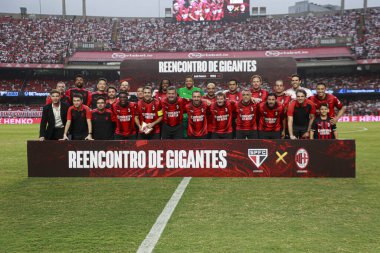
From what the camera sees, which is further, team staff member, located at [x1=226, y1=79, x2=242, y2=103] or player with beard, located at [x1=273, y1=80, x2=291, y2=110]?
team staff member, located at [x1=226, y1=79, x2=242, y2=103]

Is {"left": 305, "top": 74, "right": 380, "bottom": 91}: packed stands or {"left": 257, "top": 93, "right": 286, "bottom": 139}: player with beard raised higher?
{"left": 305, "top": 74, "right": 380, "bottom": 91}: packed stands

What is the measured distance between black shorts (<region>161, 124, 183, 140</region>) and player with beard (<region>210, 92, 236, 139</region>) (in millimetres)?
830

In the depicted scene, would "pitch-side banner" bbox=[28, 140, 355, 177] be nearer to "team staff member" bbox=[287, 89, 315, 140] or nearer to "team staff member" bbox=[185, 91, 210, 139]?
"team staff member" bbox=[185, 91, 210, 139]

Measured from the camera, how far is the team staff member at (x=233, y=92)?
9962mm

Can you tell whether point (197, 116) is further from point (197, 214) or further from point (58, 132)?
point (197, 214)

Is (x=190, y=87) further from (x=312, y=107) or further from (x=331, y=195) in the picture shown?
(x=331, y=195)

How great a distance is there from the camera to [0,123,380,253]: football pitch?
14.0 ft

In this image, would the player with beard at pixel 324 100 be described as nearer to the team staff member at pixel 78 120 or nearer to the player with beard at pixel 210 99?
the player with beard at pixel 210 99

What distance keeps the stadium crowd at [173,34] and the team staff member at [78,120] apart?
43.8 metres

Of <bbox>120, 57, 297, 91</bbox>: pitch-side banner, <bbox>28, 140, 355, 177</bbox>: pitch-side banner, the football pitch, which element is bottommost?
the football pitch

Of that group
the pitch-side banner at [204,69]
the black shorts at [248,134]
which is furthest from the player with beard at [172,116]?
the pitch-side banner at [204,69]

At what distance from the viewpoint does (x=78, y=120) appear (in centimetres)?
938

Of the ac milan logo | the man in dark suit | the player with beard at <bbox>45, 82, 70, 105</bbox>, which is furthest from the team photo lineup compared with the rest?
the ac milan logo

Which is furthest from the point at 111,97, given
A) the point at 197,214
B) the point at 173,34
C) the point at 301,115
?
the point at 173,34
